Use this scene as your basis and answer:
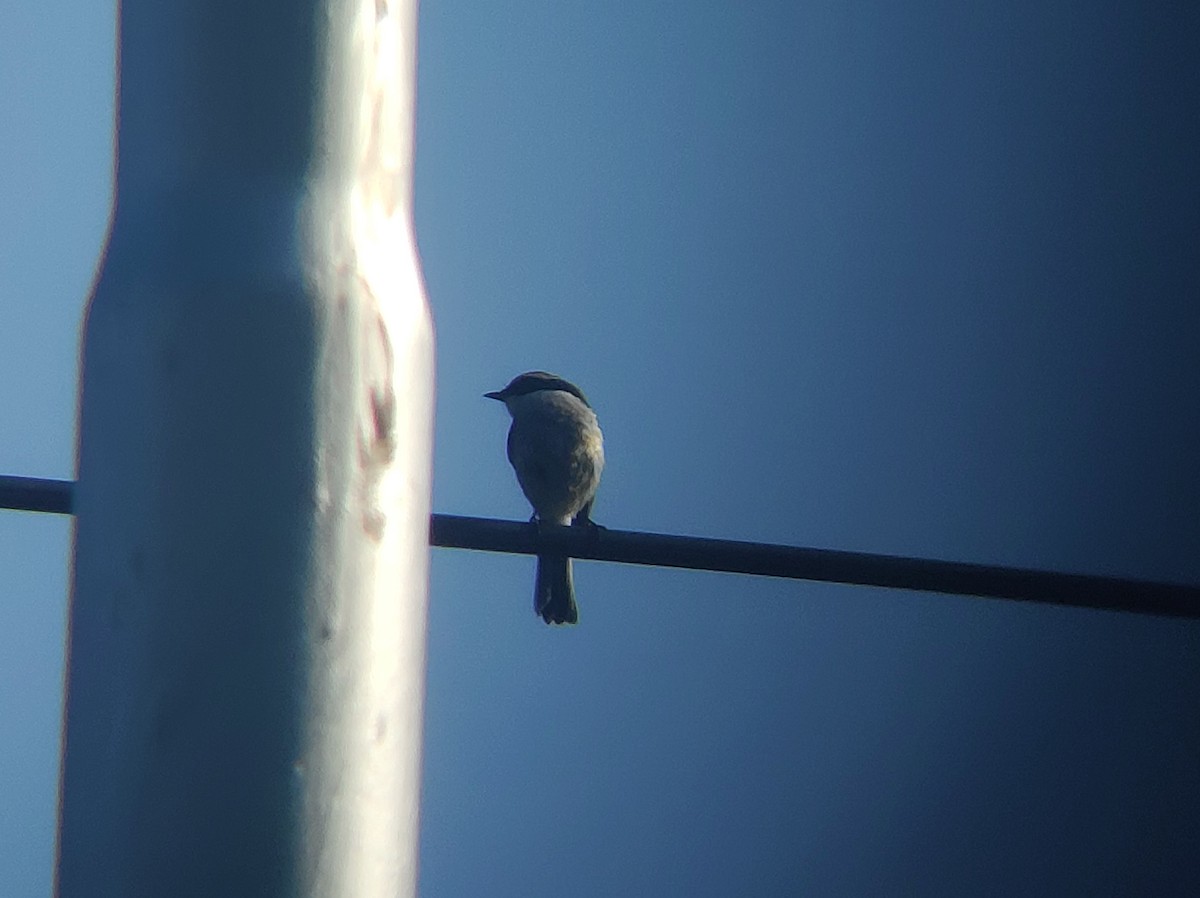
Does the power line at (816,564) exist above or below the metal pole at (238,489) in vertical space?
below

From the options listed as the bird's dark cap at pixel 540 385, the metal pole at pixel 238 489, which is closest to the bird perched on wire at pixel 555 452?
the bird's dark cap at pixel 540 385

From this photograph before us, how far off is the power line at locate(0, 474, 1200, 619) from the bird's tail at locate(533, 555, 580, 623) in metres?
4.30

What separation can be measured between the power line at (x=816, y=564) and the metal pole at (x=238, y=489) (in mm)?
863

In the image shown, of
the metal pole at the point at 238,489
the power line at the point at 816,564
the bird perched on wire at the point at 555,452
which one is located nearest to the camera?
the metal pole at the point at 238,489

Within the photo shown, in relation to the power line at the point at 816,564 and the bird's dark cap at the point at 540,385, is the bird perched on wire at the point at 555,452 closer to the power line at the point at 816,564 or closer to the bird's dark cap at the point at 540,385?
the bird's dark cap at the point at 540,385

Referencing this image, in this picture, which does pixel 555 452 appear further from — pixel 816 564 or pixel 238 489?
pixel 238 489

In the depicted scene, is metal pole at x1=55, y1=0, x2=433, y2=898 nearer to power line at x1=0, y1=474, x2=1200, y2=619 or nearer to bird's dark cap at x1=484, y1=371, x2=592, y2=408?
power line at x1=0, y1=474, x2=1200, y2=619

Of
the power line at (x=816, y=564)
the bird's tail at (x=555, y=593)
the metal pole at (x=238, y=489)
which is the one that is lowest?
the bird's tail at (x=555, y=593)

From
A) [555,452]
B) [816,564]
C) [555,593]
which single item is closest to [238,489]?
[816,564]

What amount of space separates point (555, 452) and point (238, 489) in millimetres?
5470

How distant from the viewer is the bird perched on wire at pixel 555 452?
19.9ft

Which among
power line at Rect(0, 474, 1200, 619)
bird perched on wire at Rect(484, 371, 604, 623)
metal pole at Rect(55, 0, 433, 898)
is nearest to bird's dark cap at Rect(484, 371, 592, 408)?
bird perched on wire at Rect(484, 371, 604, 623)

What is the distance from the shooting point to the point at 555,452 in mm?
6035

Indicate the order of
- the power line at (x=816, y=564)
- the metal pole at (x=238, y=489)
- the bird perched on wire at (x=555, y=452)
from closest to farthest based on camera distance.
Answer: the metal pole at (x=238, y=489) < the power line at (x=816, y=564) < the bird perched on wire at (x=555, y=452)
